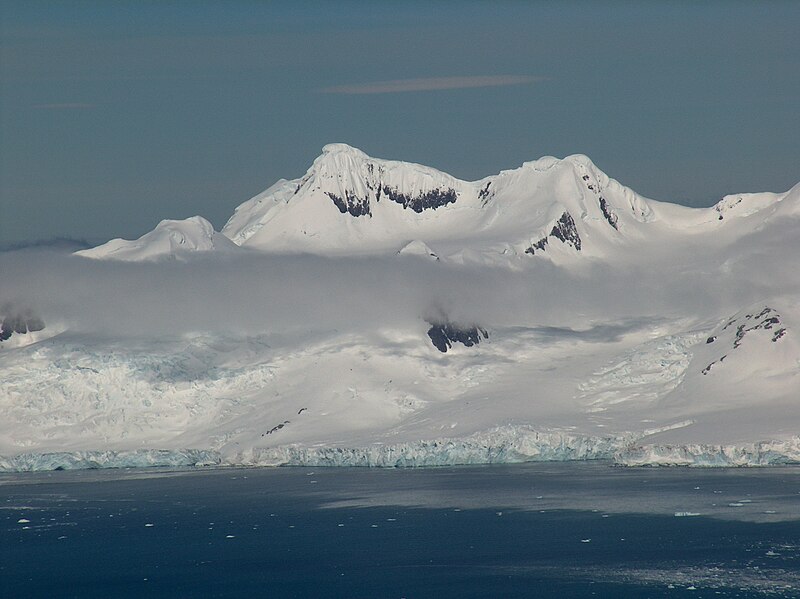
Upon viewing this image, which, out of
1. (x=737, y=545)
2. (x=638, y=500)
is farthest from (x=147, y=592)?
(x=638, y=500)

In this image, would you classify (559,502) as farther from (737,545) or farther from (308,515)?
(737,545)

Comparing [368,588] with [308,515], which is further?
[308,515]

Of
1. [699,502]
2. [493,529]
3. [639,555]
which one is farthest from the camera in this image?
[699,502]

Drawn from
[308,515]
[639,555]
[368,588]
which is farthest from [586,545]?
[308,515]

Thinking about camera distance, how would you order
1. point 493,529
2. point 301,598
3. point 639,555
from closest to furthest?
point 301,598
point 639,555
point 493,529

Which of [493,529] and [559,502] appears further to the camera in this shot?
[559,502]

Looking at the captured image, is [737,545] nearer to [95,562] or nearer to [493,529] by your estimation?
[493,529]
